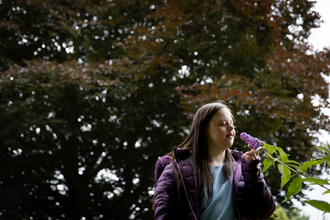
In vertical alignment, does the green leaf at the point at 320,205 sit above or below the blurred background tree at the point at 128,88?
below

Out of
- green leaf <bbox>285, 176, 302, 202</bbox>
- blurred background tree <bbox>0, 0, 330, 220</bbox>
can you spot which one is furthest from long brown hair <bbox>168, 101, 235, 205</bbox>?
blurred background tree <bbox>0, 0, 330, 220</bbox>

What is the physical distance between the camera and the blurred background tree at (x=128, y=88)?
4938 mm

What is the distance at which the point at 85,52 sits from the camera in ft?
22.3

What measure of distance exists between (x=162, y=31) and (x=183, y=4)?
0.67 meters

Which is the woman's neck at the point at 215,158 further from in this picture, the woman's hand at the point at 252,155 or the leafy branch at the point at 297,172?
the leafy branch at the point at 297,172

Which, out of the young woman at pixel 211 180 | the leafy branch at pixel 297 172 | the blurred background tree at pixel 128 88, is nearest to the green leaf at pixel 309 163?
the leafy branch at pixel 297 172

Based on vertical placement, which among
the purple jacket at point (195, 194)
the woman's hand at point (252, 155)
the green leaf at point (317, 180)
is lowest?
the green leaf at point (317, 180)

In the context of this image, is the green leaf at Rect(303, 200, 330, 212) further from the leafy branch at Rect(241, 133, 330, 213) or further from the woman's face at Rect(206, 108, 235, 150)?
the woman's face at Rect(206, 108, 235, 150)

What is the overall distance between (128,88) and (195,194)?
410 centimetres

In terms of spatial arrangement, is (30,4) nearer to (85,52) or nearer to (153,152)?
(85,52)

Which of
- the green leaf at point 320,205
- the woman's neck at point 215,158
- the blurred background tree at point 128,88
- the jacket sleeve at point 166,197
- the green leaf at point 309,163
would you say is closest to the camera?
the green leaf at point 320,205

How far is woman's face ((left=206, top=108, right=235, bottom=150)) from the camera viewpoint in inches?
56.4

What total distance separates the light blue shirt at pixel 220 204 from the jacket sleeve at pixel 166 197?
0.13 meters

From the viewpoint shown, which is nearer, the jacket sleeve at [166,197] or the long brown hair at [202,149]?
the jacket sleeve at [166,197]
